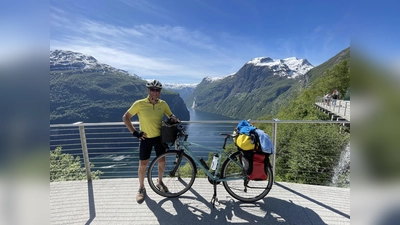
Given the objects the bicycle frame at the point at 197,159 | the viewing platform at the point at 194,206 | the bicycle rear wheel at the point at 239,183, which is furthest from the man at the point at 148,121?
the bicycle rear wheel at the point at 239,183

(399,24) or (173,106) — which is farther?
(173,106)

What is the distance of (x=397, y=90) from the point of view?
2.18 feet

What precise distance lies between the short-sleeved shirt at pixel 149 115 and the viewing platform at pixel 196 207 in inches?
41.8

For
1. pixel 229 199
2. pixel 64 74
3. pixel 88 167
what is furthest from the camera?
pixel 64 74

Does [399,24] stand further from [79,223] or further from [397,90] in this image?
[79,223]

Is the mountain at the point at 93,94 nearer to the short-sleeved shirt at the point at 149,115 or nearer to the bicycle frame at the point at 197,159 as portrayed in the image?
the short-sleeved shirt at the point at 149,115

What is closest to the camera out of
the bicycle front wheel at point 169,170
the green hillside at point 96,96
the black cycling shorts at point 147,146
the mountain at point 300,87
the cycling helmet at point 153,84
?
the cycling helmet at point 153,84

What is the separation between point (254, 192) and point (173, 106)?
133142 mm

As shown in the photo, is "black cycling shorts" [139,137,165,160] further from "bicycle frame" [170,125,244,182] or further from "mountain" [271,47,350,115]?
"mountain" [271,47,350,115]

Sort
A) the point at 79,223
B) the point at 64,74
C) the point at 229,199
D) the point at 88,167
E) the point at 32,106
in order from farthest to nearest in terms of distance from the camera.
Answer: the point at 64,74, the point at 88,167, the point at 229,199, the point at 79,223, the point at 32,106

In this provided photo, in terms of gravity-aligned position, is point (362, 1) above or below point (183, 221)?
above

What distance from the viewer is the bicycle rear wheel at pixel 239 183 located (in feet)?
10.3

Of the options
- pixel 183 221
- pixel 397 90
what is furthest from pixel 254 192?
pixel 397 90

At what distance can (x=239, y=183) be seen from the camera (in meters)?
3.31
